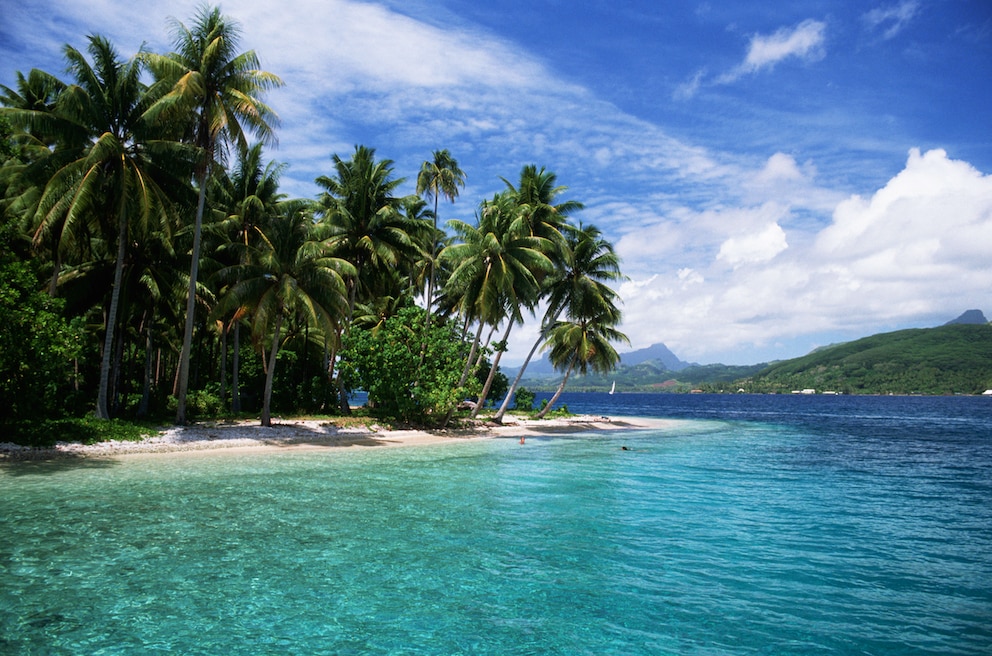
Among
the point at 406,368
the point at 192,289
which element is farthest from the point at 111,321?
the point at 406,368

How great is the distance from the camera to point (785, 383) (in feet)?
569

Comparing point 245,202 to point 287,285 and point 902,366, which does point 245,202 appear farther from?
point 902,366

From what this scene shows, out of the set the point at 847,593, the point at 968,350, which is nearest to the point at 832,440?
the point at 847,593

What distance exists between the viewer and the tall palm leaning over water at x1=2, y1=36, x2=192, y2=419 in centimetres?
1925

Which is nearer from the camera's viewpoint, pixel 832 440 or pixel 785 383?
pixel 832 440

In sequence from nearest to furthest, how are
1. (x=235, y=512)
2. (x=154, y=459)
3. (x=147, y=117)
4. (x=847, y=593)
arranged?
(x=847, y=593) < (x=235, y=512) < (x=154, y=459) < (x=147, y=117)

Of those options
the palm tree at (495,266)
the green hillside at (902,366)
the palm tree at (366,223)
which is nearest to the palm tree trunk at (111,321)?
the palm tree at (366,223)

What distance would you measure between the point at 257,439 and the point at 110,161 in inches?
458

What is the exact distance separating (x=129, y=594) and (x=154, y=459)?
41.1 feet

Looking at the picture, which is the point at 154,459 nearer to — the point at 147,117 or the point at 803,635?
the point at 147,117

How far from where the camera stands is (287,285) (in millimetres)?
23438

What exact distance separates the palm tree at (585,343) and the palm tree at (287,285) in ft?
58.1

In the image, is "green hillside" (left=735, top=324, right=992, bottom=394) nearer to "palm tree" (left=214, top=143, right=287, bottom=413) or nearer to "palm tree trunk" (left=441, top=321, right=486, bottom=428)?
"palm tree trunk" (left=441, top=321, right=486, bottom=428)

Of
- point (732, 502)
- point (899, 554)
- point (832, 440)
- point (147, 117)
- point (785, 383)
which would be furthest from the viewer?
point (785, 383)
